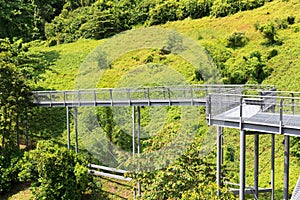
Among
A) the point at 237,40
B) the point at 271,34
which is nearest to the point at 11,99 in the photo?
the point at 237,40

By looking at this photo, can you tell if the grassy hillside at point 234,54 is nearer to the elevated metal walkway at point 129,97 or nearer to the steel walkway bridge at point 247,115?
the elevated metal walkway at point 129,97

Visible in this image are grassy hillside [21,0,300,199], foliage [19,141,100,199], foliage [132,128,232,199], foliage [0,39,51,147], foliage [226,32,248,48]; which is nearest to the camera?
foliage [132,128,232,199]

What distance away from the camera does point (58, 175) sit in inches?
717

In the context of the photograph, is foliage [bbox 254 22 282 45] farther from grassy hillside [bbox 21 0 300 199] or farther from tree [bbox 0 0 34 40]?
tree [bbox 0 0 34 40]

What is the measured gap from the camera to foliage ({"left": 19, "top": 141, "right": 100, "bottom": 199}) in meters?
18.1

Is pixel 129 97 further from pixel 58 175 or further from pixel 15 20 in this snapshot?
A: pixel 15 20

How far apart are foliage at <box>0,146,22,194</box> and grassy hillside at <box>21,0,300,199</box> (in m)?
5.91

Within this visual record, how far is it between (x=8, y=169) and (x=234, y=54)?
18720mm

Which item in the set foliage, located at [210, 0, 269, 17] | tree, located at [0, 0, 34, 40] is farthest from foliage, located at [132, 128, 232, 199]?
foliage, located at [210, 0, 269, 17]

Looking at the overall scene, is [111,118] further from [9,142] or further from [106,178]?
[9,142]

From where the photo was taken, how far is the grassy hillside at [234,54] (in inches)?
852

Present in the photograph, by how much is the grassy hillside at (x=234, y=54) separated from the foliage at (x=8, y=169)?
19.4 ft

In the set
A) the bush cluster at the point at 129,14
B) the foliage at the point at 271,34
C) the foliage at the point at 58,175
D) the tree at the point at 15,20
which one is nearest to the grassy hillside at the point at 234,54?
the foliage at the point at 271,34

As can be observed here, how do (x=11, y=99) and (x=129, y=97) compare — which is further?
(x=11, y=99)
